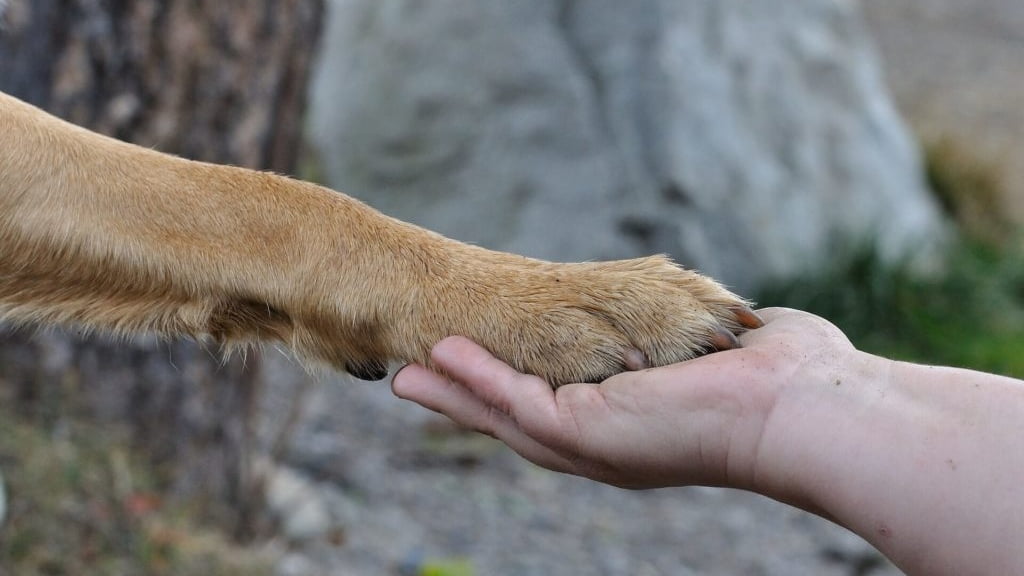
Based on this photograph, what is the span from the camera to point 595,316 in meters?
2.53

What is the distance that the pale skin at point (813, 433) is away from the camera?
1.80 metres

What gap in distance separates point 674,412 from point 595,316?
0.51 metres

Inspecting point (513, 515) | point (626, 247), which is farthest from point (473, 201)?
point (513, 515)

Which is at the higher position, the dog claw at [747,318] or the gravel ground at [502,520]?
the dog claw at [747,318]

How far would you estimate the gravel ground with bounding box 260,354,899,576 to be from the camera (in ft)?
16.3

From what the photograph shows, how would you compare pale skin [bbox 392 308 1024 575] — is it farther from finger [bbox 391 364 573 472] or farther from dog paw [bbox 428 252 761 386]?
dog paw [bbox 428 252 761 386]

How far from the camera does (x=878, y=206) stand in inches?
352

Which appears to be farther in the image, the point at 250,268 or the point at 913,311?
the point at 913,311

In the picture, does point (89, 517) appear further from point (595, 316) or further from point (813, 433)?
point (813, 433)

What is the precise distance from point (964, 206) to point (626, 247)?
411 centimetres

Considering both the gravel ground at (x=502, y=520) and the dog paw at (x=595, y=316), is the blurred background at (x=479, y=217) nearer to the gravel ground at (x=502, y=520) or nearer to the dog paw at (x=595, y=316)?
the gravel ground at (x=502, y=520)

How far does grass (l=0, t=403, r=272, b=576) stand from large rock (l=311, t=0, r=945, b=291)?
4021mm

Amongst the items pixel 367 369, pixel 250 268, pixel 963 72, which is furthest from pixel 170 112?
pixel 963 72

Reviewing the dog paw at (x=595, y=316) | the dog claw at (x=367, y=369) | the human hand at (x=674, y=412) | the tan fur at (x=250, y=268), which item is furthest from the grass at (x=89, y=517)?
the human hand at (x=674, y=412)
